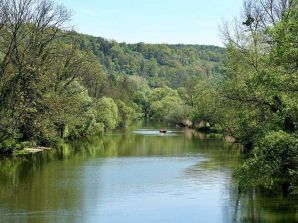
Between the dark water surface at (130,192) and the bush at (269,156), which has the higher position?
the bush at (269,156)

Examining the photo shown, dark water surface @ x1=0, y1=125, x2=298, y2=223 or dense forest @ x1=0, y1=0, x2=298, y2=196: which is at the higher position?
dense forest @ x1=0, y1=0, x2=298, y2=196

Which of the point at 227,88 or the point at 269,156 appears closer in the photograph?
the point at 269,156

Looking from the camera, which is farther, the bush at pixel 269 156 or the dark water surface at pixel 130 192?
the dark water surface at pixel 130 192

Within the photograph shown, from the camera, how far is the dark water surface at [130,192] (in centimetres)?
2384

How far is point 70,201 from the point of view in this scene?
89.4 ft

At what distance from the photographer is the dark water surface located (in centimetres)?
2384

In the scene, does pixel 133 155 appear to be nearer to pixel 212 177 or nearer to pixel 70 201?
pixel 212 177

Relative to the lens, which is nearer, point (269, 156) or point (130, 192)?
point (269, 156)

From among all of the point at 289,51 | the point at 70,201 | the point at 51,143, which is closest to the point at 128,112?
the point at 51,143

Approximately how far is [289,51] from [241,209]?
10.00 metres

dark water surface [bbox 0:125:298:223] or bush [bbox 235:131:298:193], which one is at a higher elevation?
bush [bbox 235:131:298:193]

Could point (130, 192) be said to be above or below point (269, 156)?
below

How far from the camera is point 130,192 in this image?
30031mm

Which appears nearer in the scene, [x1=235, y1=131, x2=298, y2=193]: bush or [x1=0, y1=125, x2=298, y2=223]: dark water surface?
[x1=235, y1=131, x2=298, y2=193]: bush
